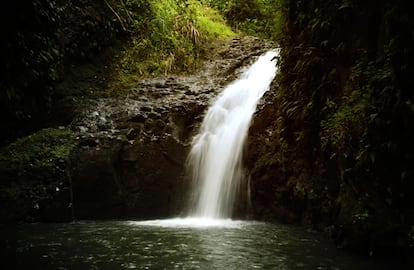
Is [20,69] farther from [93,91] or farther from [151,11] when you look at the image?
[151,11]

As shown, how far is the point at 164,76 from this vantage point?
1011cm

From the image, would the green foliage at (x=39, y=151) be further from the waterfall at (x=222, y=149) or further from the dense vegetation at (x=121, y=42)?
the waterfall at (x=222, y=149)

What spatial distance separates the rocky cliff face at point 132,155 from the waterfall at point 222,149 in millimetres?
225

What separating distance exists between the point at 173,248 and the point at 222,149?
345 cm

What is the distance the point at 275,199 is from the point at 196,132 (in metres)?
2.18

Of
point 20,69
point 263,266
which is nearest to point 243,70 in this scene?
point 20,69

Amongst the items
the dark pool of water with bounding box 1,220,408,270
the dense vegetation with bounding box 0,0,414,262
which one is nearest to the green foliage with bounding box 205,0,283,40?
the dense vegetation with bounding box 0,0,414,262

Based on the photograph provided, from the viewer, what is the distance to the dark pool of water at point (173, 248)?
166 inches

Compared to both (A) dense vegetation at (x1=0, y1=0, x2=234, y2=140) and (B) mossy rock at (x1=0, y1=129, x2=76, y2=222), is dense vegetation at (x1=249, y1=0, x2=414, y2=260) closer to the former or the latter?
(B) mossy rock at (x1=0, y1=129, x2=76, y2=222)

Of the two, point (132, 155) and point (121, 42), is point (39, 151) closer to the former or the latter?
point (132, 155)

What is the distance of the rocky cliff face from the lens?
759 centimetres

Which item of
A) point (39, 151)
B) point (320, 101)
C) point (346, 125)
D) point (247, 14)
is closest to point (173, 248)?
point (346, 125)

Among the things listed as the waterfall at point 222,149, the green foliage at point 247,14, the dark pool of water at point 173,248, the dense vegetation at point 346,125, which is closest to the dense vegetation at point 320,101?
the dense vegetation at point 346,125

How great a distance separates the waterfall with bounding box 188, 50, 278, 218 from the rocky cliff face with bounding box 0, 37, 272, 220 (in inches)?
8.9
